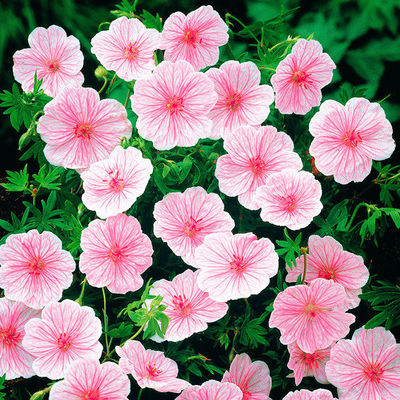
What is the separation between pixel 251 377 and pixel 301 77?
0.56 m

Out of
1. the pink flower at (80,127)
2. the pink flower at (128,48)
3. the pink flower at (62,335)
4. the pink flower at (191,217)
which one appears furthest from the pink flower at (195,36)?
the pink flower at (62,335)

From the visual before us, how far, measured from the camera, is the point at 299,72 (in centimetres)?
112

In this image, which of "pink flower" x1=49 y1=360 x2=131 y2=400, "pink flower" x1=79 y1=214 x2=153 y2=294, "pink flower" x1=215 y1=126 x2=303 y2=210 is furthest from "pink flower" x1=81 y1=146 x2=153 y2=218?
"pink flower" x1=49 y1=360 x2=131 y2=400

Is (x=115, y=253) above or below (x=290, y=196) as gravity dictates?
below

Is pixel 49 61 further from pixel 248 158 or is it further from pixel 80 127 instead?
pixel 248 158

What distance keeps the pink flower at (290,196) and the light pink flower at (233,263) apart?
0.20 ft

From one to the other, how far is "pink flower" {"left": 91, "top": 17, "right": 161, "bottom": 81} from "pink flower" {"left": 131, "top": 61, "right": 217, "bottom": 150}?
53mm

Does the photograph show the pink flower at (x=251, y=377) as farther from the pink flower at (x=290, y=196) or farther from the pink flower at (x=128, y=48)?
the pink flower at (x=128, y=48)

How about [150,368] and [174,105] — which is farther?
[174,105]

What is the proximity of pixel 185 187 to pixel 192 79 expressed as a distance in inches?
8.0

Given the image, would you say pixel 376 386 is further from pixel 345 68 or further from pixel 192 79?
pixel 345 68

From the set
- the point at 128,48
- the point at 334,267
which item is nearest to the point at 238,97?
the point at 128,48

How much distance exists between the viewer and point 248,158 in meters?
1.09

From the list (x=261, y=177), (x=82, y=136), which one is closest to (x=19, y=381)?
(x=82, y=136)
